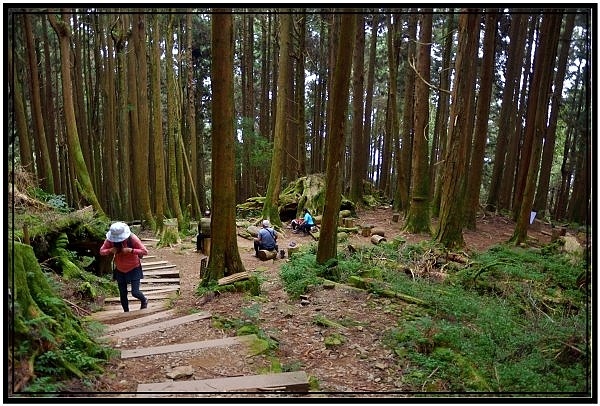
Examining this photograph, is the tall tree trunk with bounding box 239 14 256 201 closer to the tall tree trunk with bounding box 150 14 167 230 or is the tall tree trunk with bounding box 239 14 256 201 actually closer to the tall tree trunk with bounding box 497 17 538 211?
the tall tree trunk with bounding box 150 14 167 230

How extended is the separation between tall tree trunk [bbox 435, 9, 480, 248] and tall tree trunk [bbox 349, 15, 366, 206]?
4.68m

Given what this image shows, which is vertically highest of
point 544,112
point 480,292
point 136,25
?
point 136,25

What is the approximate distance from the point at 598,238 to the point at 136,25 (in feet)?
47.5

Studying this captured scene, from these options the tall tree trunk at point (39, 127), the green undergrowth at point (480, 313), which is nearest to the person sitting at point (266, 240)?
the green undergrowth at point (480, 313)

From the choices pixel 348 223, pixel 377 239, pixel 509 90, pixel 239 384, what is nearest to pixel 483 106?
pixel 377 239

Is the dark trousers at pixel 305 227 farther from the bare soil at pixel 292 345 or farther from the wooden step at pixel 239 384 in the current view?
the wooden step at pixel 239 384

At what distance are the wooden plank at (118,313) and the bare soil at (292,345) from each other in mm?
208

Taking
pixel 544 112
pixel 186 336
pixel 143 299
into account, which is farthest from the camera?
pixel 544 112

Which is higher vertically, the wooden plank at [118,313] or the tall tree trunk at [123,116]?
the tall tree trunk at [123,116]

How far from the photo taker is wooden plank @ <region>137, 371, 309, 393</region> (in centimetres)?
331

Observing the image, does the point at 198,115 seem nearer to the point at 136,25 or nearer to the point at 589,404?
the point at 136,25

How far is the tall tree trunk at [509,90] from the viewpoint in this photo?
15.3 meters

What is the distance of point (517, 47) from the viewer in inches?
629

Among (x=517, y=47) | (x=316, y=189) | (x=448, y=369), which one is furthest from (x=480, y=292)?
(x=517, y=47)
